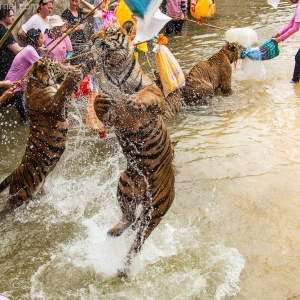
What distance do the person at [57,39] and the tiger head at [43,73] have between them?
1.91m

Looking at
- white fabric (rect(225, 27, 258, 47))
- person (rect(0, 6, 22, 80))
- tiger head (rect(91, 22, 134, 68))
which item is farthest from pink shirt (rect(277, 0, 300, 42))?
tiger head (rect(91, 22, 134, 68))

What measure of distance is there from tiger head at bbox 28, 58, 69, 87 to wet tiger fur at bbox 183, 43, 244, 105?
2.75 m

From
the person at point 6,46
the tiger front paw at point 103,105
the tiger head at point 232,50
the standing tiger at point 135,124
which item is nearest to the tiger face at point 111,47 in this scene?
the standing tiger at point 135,124

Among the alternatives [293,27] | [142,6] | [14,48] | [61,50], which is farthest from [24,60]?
[293,27]

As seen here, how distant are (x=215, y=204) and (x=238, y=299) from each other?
1227 millimetres

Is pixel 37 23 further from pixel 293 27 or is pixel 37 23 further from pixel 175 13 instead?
pixel 175 13

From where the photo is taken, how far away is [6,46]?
225 inches

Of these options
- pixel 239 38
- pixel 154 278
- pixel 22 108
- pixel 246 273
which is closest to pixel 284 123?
pixel 239 38

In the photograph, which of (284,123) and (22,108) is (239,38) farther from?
(22,108)

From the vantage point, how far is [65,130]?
4070mm

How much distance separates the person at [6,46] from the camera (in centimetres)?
548

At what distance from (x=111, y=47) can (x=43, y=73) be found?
144cm

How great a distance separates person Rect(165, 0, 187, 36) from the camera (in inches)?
402

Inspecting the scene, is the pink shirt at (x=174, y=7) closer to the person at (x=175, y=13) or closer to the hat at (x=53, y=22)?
the person at (x=175, y=13)
